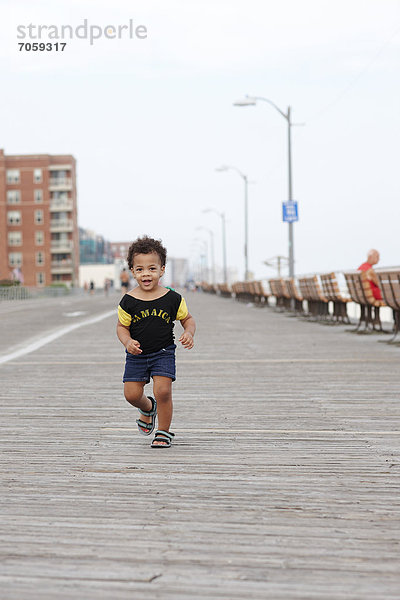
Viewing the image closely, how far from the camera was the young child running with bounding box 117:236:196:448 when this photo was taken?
4.96m

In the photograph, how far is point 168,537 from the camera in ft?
Result: 10.2

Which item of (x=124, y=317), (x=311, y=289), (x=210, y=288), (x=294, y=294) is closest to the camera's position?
(x=124, y=317)

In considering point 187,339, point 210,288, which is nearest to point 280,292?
point 187,339

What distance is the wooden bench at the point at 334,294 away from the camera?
17953 millimetres

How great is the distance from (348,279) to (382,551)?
12.9 m

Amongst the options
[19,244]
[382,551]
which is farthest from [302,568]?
[19,244]

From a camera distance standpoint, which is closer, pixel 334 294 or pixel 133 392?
pixel 133 392

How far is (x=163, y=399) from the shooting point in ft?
16.3

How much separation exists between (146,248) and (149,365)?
28.4 inches

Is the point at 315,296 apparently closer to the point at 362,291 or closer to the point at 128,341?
the point at 362,291

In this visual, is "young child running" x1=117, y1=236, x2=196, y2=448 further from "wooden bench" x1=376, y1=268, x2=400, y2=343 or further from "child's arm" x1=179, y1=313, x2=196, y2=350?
"wooden bench" x1=376, y1=268, x2=400, y2=343

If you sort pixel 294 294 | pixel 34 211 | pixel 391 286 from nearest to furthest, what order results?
pixel 391 286
pixel 294 294
pixel 34 211

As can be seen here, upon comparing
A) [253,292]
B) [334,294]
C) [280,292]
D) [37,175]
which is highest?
[37,175]

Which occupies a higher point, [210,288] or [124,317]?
[124,317]
